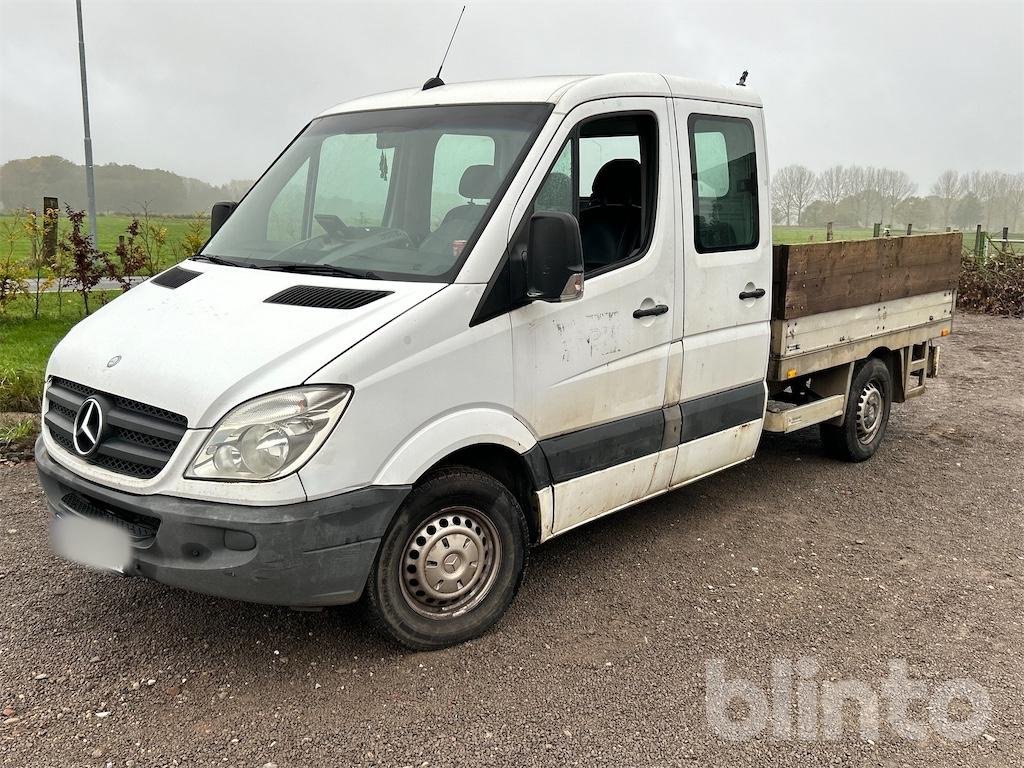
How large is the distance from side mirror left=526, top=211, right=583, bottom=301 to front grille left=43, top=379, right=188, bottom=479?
1.47 meters

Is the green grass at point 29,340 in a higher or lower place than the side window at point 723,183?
lower

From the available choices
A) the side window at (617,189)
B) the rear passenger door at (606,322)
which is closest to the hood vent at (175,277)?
the rear passenger door at (606,322)

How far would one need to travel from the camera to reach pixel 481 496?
12.7 feet

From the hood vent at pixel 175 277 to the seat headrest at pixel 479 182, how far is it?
1.31 m

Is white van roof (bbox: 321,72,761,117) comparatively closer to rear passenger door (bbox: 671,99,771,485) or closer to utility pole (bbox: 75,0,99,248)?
rear passenger door (bbox: 671,99,771,485)

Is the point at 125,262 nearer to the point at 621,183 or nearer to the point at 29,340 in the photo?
the point at 29,340

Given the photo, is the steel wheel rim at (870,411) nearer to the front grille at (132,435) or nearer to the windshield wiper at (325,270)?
the windshield wiper at (325,270)

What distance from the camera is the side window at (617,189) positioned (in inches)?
171

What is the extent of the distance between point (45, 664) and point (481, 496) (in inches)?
74.8

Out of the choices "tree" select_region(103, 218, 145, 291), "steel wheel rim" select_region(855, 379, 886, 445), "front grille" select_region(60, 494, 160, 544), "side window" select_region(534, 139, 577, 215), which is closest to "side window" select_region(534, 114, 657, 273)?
"side window" select_region(534, 139, 577, 215)

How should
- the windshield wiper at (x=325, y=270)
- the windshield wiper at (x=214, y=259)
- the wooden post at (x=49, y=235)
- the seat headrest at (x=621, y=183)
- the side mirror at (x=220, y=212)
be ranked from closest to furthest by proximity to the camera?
the windshield wiper at (x=325, y=270), the windshield wiper at (x=214, y=259), the seat headrest at (x=621, y=183), the side mirror at (x=220, y=212), the wooden post at (x=49, y=235)

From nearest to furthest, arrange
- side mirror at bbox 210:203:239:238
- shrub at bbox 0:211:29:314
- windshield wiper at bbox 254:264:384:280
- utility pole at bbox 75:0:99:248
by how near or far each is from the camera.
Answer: windshield wiper at bbox 254:264:384:280 < side mirror at bbox 210:203:239:238 < shrub at bbox 0:211:29:314 < utility pole at bbox 75:0:99:248

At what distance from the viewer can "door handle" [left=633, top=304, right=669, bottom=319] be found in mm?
4422

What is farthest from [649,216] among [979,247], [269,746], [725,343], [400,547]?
[979,247]
